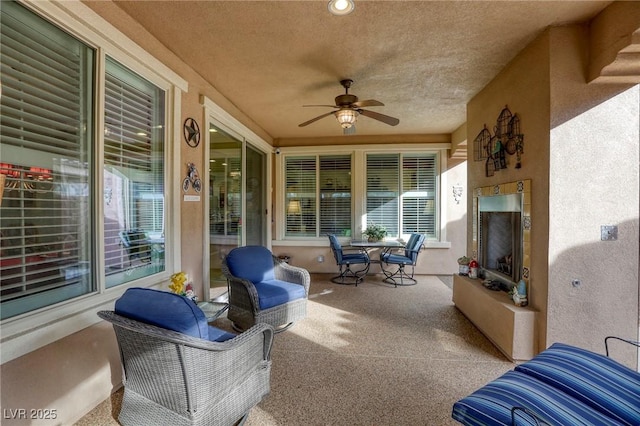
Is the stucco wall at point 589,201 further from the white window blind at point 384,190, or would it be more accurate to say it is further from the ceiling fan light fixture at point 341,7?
the white window blind at point 384,190

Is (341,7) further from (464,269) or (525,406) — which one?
(464,269)

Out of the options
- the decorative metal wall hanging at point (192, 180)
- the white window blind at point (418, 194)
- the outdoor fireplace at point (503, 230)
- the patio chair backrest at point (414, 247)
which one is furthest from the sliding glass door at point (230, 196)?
the outdoor fireplace at point (503, 230)

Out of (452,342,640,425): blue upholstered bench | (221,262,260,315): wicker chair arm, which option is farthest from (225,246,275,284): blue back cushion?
(452,342,640,425): blue upholstered bench

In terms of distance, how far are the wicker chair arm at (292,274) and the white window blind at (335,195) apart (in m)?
2.65

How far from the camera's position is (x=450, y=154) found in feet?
18.8

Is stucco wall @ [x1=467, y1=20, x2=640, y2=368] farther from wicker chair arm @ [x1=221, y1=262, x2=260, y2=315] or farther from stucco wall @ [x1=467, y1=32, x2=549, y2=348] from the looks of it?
wicker chair arm @ [x1=221, y1=262, x2=260, y2=315]

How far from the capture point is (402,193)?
5973 millimetres

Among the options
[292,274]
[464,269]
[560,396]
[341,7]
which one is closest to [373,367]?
[560,396]

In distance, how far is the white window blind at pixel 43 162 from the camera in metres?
1.57

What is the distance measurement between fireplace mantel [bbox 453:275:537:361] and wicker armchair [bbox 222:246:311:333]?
1.83 m

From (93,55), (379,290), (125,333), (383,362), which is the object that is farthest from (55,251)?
(379,290)

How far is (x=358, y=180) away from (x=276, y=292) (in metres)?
3.49

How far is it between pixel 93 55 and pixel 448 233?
5707 millimetres

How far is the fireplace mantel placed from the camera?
2.46 metres
